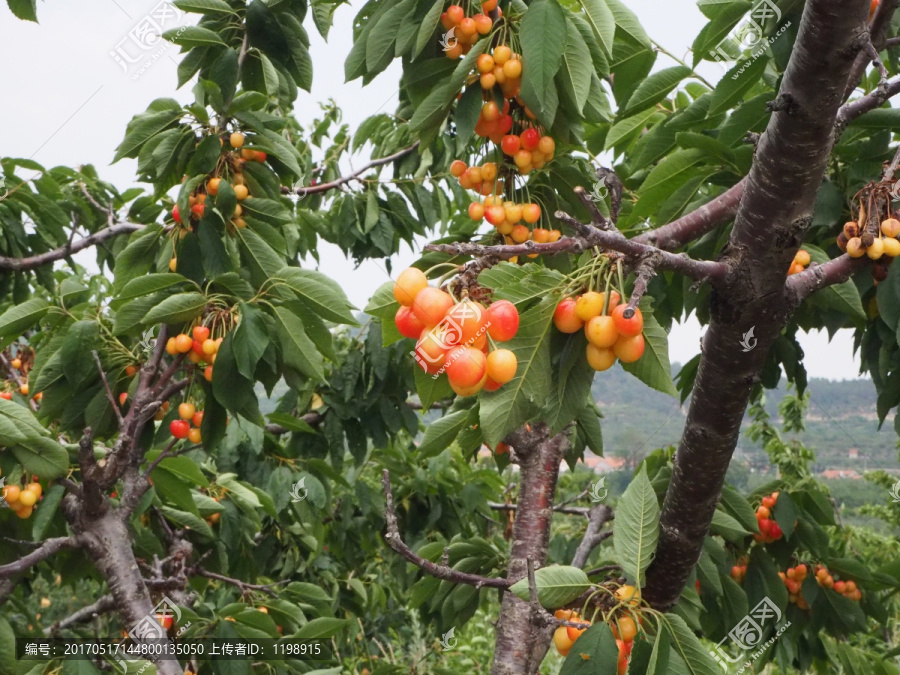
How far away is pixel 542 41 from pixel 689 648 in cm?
124

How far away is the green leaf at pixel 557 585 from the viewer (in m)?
1.37

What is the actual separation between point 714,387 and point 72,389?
67.7 inches

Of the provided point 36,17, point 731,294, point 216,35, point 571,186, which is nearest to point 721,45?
point 571,186

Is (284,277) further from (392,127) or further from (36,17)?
(392,127)

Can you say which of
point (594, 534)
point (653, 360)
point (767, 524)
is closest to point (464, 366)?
point (653, 360)

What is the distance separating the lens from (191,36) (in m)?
2.33

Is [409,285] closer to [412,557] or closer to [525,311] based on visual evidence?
[525,311]

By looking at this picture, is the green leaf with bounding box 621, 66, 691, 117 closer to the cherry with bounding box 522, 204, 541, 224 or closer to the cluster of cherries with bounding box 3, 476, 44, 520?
the cherry with bounding box 522, 204, 541, 224

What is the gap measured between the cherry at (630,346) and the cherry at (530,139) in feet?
3.52

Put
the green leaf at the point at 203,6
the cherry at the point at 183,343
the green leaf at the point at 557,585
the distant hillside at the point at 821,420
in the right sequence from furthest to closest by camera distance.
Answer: the distant hillside at the point at 821,420 < the green leaf at the point at 203,6 < the cherry at the point at 183,343 < the green leaf at the point at 557,585

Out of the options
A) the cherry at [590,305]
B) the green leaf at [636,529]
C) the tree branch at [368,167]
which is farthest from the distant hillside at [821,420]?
the cherry at [590,305]

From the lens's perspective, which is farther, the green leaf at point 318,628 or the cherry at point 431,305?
the green leaf at point 318,628
